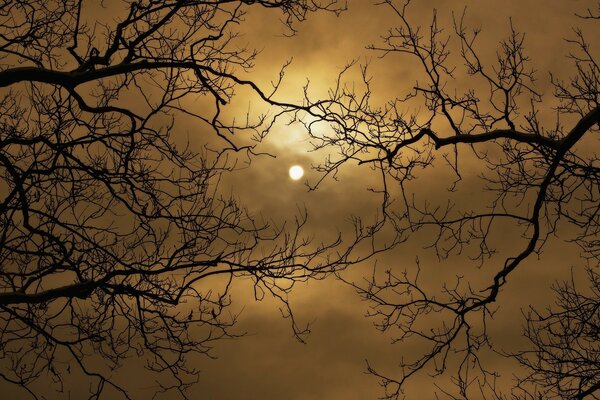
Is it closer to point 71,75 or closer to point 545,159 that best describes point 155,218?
point 71,75

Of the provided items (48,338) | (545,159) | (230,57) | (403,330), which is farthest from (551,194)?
(48,338)

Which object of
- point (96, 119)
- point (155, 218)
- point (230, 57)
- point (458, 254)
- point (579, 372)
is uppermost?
point (230, 57)

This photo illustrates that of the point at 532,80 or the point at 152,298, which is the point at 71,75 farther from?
the point at 532,80

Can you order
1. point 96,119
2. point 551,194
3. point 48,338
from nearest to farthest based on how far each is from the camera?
point 551,194 < point 48,338 < point 96,119

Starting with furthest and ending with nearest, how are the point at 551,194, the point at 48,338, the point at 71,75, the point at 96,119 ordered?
the point at 96,119, the point at 48,338, the point at 551,194, the point at 71,75

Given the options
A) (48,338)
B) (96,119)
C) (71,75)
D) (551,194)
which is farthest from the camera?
(96,119)

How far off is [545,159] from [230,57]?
10.6 feet

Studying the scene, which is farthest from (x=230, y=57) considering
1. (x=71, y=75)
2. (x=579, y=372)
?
(x=579, y=372)

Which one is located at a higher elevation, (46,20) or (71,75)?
(46,20)

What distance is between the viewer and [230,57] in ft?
24.3

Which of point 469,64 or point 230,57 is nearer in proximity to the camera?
point 469,64

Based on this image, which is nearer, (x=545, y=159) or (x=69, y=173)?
(x=545, y=159)

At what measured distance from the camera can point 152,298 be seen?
652 cm

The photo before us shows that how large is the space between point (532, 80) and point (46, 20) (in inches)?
190
